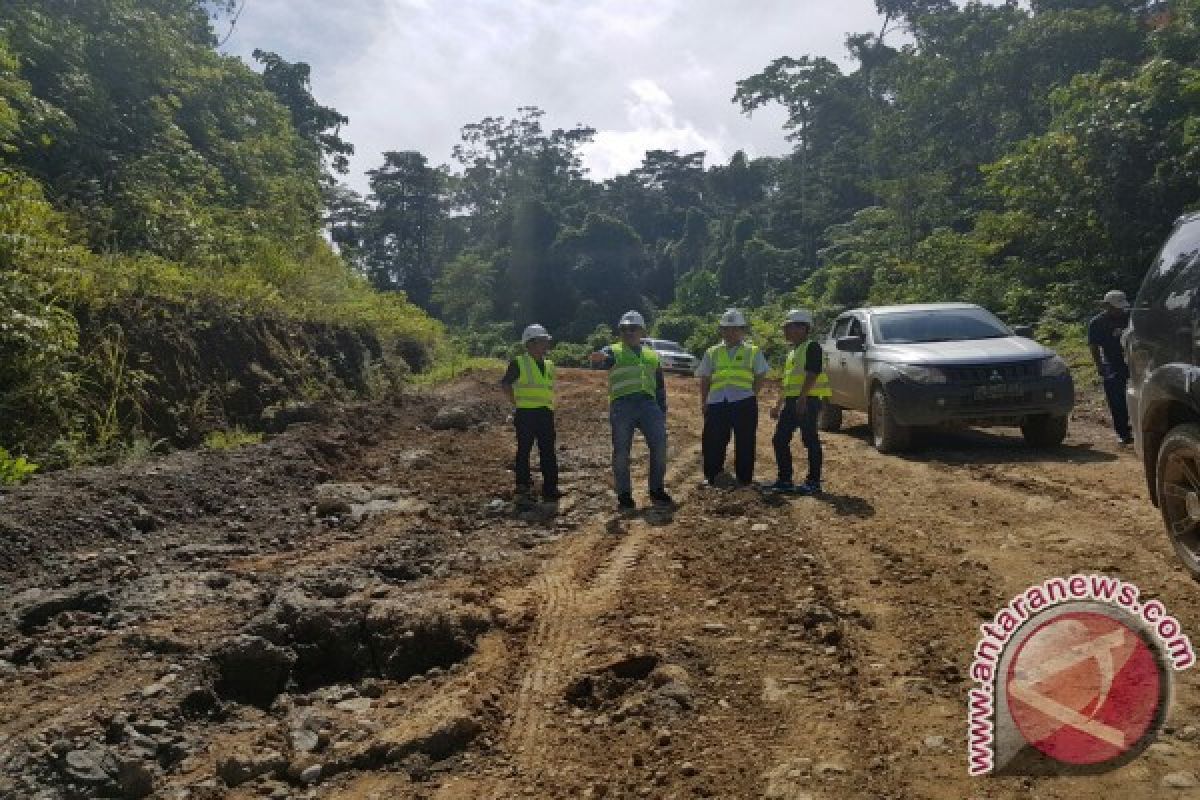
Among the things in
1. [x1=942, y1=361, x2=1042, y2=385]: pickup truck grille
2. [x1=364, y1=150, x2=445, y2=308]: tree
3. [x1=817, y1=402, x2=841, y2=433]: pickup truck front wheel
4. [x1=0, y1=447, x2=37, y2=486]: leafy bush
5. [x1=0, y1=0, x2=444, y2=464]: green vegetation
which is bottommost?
[x1=817, y1=402, x2=841, y2=433]: pickup truck front wheel

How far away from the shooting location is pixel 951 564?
4.58 m

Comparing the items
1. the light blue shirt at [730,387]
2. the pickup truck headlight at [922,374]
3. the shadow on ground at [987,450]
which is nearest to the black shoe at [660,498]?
the light blue shirt at [730,387]

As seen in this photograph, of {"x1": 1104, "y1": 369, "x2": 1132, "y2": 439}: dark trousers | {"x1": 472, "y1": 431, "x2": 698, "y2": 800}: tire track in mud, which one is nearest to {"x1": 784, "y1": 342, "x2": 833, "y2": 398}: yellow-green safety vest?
{"x1": 472, "y1": 431, "x2": 698, "y2": 800}: tire track in mud

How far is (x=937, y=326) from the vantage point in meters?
9.08

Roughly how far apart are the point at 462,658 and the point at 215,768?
119 cm

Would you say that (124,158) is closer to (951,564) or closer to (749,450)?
(749,450)

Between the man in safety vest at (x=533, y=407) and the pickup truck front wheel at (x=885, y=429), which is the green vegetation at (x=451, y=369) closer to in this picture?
the man in safety vest at (x=533, y=407)

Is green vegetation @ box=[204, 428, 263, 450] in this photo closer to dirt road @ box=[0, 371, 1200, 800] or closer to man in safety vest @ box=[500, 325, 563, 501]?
dirt road @ box=[0, 371, 1200, 800]

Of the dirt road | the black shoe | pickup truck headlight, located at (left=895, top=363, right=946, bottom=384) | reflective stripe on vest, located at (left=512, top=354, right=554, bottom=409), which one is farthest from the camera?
pickup truck headlight, located at (left=895, top=363, right=946, bottom=384)

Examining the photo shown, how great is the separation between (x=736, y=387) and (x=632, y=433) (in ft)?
3.44

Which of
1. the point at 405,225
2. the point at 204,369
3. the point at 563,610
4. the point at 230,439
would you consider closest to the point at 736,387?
the point at 563,610

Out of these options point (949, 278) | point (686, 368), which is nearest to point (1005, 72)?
point (949, 278)

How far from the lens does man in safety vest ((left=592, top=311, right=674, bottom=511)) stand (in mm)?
7203

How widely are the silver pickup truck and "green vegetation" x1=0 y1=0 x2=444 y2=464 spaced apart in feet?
24.5
